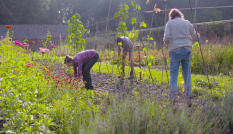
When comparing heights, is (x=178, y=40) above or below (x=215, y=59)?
above

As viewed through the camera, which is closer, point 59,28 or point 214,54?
point 214,54

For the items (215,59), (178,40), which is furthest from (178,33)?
(215,59)

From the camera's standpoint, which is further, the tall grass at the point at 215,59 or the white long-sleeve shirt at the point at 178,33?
the tall grass at the point at 215,59

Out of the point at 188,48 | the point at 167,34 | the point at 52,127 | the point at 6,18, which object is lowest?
the point at 52,127

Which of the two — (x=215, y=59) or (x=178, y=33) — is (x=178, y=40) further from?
(x=215, y=59)

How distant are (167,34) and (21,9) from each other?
35.7 m

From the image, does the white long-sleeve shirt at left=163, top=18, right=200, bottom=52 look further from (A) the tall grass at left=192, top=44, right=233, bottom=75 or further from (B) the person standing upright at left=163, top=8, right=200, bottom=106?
(A) the tall grass at left=192, top=44, right=233, bottom=75

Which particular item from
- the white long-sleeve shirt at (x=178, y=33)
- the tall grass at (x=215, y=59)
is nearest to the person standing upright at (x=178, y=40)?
the white long-sleeve shirt at (x=178, y=33)

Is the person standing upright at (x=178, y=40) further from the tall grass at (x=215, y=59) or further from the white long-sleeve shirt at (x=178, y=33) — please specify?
the tall grass at (x=215, y=59)

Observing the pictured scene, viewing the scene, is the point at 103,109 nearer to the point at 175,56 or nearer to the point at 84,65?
the point at 175,56

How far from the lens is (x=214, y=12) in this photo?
3125 centimetres

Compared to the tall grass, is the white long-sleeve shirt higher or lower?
higher

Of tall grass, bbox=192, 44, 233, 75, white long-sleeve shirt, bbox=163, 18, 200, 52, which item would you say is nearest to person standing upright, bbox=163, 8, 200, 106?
white long-sleeve shirt, bbox=163, 18, 200, 52

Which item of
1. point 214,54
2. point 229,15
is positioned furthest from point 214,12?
point 214,54
